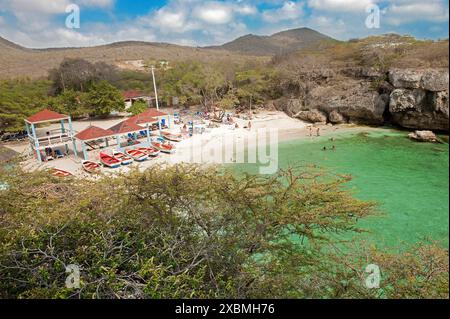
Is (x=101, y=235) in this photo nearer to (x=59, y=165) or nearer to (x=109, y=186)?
(x=109, y=186)

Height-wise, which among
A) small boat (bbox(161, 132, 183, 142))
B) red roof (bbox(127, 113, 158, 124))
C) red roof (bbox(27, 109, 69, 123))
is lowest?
small boat (bbox(161, 132, 183, 142))

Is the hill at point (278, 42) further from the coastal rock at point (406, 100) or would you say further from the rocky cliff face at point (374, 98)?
the coastal rock at point (406, 100)

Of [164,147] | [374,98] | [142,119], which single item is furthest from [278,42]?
[164,147]

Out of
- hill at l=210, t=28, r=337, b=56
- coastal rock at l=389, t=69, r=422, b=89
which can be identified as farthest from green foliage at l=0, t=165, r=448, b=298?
hill at l=210, t=28, r=337, b=56

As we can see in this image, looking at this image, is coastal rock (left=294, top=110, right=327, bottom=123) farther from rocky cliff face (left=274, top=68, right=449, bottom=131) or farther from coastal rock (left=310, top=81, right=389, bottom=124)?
coastal rock (left=310, top=81, right=389, bottom=124)
